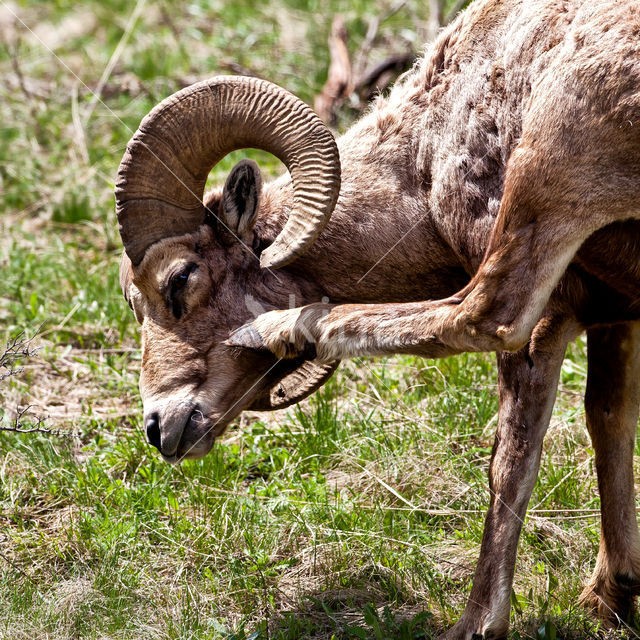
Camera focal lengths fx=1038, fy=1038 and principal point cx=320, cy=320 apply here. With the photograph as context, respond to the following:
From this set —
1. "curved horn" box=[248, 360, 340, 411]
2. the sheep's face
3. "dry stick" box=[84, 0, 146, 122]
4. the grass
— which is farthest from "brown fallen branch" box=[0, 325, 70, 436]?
"dry stick" box=[84, 0, 146, 122]

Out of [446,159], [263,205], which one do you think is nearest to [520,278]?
[446,159]

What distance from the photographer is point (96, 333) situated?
22.8 ft

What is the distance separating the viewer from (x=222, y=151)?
4855mm

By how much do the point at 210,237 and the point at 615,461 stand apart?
7.10ft

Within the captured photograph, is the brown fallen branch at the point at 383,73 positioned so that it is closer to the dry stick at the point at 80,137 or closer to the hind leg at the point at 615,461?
the dry stick at the point at 80,137

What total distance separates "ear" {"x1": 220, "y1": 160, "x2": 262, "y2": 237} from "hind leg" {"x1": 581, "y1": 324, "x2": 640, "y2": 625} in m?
1.71

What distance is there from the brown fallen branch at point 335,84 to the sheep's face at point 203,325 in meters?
4.10

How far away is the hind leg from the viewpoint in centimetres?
470

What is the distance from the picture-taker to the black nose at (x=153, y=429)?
187 inches

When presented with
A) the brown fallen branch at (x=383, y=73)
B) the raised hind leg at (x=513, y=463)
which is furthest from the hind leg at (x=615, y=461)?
the brown fallen branch at (x=383, y=73)

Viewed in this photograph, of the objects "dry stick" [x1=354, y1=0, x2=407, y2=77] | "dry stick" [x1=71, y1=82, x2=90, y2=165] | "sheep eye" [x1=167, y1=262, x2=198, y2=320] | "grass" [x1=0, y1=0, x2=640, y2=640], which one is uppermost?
"dry stick" [x1=354, y1=0, x2=407, y2=77]

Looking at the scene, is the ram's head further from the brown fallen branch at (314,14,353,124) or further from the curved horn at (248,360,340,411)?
the brown fallen branch at (314,14,353,124)

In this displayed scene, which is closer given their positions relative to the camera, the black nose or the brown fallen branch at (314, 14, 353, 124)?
the black nose

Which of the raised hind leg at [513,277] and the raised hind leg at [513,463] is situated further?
the raised hind leg at [513,463]
